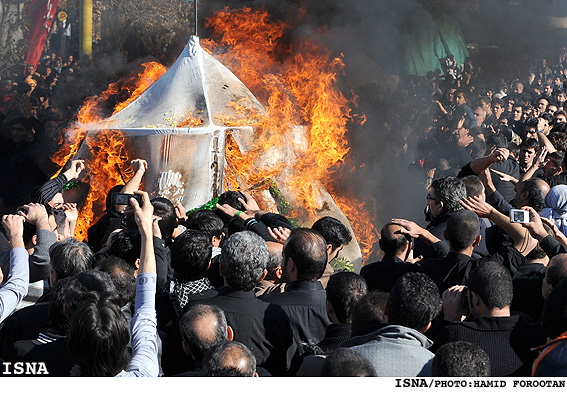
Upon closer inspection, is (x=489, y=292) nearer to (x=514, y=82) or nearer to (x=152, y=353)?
(x=152, y=353)

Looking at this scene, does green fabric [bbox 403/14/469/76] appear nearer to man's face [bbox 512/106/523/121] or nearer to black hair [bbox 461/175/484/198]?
man's face [bbox 512/106/523/121]

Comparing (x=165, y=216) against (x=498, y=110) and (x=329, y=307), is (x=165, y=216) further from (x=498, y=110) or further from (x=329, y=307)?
(x=498, y=110)

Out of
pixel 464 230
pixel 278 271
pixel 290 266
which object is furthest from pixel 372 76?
pixel 290 266

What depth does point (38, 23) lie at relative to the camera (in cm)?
1415

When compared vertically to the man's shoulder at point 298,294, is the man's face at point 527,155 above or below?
above

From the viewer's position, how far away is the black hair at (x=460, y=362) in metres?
2.61

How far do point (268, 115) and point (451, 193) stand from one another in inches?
136

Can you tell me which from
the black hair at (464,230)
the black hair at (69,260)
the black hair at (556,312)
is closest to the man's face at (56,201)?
the black hair at (69,260)

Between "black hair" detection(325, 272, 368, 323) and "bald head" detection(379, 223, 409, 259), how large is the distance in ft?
3.50

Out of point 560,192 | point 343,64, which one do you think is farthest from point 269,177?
point 343,64

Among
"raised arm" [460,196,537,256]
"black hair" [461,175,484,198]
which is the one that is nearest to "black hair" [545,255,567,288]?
"raised arm" [460,196,537,256]

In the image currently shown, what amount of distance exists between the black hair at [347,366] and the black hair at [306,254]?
1107 mm

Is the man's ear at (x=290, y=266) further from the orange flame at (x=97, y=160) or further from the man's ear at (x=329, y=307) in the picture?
the orange flame at (x=97, y=160)

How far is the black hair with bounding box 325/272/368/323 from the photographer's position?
3439 millimetres
